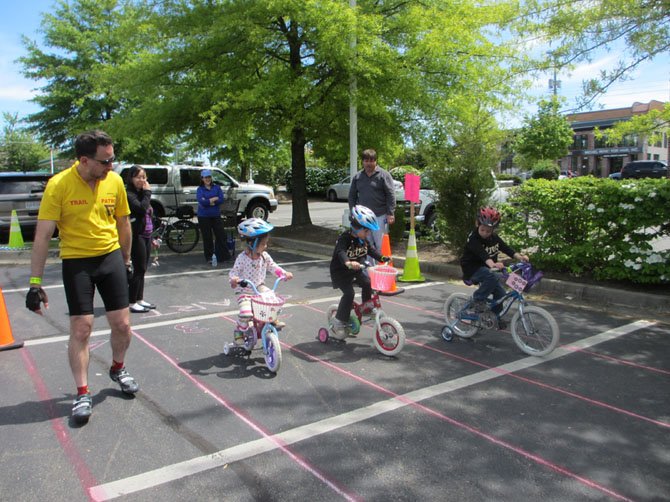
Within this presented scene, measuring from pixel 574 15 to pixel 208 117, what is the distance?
8.34 m

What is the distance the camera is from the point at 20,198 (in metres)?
13.1

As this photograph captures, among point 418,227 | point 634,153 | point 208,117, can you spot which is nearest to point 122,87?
point 208,117

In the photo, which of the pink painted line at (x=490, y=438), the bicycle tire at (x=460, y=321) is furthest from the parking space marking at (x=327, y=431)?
the bicycle tire at (x=460, y=321)

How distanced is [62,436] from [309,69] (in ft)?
31.8

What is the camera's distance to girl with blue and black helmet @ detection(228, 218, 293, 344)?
4.90m

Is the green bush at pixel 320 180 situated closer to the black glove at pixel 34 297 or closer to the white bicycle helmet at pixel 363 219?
the white bicycle helmet at pixel 363 219

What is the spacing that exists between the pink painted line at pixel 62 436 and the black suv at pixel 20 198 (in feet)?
31.3

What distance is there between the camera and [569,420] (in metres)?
3.90

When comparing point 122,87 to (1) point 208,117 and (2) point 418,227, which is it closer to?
(1) point 208,117

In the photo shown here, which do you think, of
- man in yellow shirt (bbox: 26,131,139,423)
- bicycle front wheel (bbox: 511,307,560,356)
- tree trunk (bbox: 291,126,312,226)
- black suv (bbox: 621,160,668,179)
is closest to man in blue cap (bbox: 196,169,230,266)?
tree trunk (bbox: 291,126,312,226)

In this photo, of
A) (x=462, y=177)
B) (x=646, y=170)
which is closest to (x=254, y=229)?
(x=462, y=177)

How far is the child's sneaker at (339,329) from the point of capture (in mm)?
5516

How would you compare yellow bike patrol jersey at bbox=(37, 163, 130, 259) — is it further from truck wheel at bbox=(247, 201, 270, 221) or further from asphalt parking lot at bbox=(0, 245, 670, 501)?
truck wheel at bbox=(247, 201, 270, 221)

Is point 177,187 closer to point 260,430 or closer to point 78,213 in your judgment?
point 78,213
